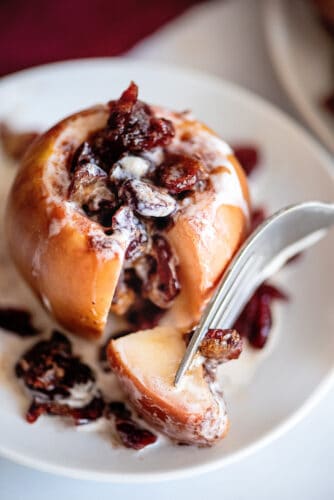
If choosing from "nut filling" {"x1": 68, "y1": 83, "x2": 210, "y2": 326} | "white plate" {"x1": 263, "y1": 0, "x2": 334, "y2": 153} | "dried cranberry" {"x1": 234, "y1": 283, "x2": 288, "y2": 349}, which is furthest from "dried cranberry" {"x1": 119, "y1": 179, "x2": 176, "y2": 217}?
"white plate" {"x1": 263, "y1": 0, "x2": 334, "y2": 153}

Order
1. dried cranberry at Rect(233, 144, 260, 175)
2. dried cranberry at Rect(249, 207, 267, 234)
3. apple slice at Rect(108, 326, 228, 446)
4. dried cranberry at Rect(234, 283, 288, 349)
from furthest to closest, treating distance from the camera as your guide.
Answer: dried cranberry at Rect(233, 144, 260, 175) < dried cranberry at Rect(249, 207, 267, 234) < dried cranberry at Rect(234, 283, 288, 349) < apple slice at Rect(108, 326, 228, 446)

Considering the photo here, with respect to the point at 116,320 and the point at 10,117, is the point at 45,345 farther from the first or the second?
the point at 10,117

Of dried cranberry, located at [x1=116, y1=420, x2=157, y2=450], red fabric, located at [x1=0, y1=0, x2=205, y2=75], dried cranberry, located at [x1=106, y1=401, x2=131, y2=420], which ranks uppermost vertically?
red fabric, located at [x1=0, y1=0, x2=205, y2=75]

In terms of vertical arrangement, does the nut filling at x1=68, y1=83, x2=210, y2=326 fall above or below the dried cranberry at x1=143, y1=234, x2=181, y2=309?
above

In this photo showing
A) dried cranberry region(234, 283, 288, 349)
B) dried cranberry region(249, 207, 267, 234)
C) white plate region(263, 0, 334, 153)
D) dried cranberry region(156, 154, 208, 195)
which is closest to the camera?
dried cranberry region(156, 154, 208, 195)

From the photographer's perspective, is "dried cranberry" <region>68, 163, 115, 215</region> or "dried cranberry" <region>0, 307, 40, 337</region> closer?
"dried cranberry" <region>68, 163, 115, 215</region>

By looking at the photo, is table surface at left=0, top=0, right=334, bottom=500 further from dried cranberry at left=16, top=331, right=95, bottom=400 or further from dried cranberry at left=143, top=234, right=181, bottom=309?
dried cranberry at left=143, top=234, right=181, bottom=309

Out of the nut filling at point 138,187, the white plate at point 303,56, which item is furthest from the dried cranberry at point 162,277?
the white plate at point 303,56

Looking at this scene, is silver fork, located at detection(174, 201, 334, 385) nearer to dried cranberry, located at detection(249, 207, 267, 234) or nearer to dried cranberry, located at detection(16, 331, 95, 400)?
dried cranberry, located at detection(249, 207, 267, 234)

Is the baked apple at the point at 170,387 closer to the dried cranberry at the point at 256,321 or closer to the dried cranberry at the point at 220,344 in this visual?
the dried cranberry at the point at 220,344
